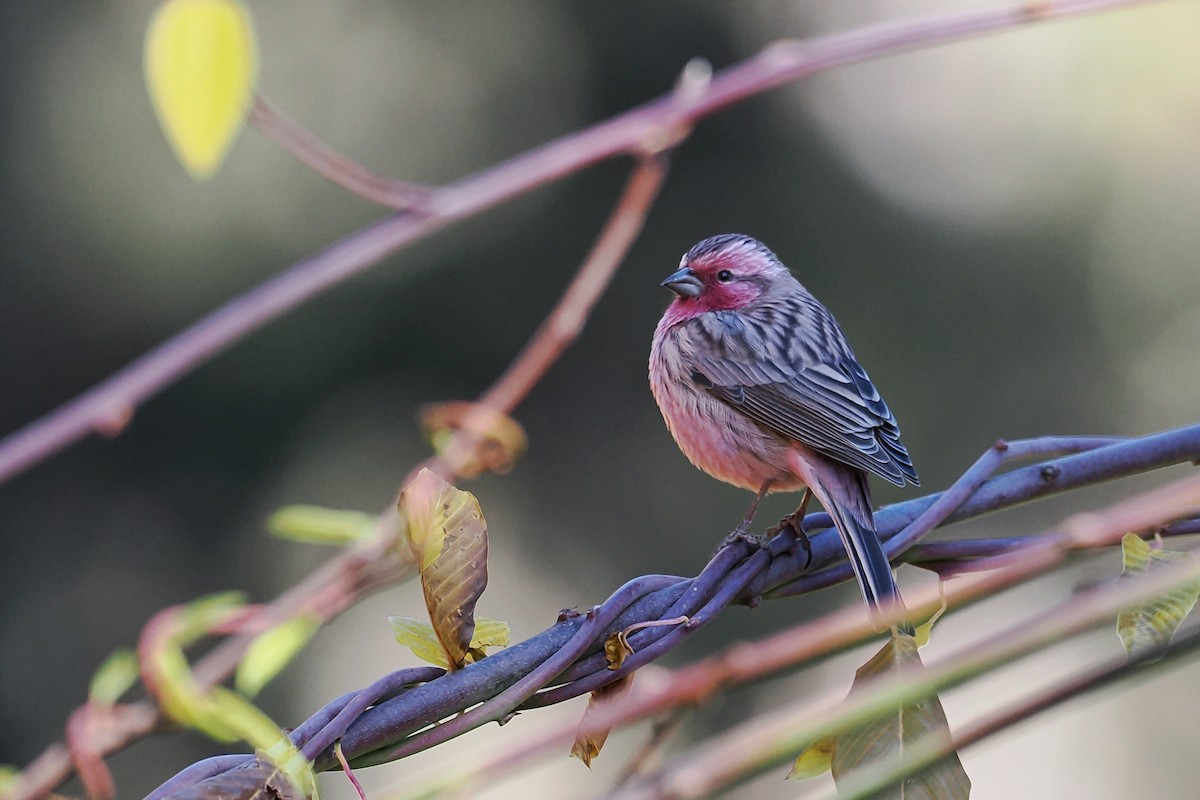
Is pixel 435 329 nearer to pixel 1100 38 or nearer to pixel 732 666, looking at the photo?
pixel 1100 38

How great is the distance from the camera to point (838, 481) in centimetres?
347

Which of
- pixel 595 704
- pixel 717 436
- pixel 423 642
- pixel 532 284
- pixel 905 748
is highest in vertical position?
pixel 532 284

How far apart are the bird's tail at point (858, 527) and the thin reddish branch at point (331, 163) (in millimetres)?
820

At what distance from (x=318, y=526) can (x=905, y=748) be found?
69 centimetres

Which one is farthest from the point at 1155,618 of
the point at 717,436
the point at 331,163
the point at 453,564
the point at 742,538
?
the point at 717,436

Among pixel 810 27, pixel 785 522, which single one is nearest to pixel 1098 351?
pixel 810 27

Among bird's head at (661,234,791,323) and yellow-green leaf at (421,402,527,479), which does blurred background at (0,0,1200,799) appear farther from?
yellow-green leaf at (421,402,527,479)

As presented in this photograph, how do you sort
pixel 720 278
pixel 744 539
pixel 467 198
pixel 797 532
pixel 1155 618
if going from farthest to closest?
pixel 720 278 → pixel 797 532 → pixel 744 539 → pixel 1155 618 → pixel 467 198

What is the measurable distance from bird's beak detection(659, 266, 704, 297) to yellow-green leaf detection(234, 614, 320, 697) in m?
3.18

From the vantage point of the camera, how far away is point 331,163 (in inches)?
43.3

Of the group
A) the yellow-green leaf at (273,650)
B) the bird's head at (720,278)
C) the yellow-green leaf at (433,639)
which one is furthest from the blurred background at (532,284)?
the yellow-green leaf at (273,650)

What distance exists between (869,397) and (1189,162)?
6.86 meters

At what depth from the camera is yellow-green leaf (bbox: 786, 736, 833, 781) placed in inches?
65.0

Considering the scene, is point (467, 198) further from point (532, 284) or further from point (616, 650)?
point (532, 284)
